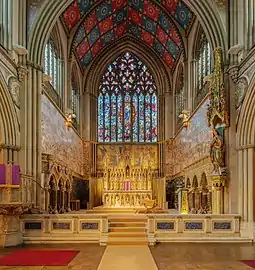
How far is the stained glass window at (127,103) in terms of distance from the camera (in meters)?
33.9

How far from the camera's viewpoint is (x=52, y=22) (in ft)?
58.9

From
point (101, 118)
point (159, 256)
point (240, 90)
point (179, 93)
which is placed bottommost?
point (159, 256)

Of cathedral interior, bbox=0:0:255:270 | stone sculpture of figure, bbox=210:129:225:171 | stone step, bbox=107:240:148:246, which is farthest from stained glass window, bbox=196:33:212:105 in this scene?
stone step, bbox=107:240:148:246

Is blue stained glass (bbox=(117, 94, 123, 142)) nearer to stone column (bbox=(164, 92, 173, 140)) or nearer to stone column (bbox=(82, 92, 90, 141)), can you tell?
stone column (bbox=(82, 92, 90, 141))

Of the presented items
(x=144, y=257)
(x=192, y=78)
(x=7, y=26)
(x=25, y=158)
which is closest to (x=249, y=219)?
(x=144, y=257)

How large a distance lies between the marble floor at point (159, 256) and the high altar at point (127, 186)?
12041 mm

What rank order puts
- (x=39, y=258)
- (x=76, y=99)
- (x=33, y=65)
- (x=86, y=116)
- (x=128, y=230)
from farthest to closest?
(x=86, y=116), (x=76, y=99), (x=33, y=65), (x=128, y=230), (x=39, y=258)

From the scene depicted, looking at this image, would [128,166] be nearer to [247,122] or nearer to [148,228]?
[148,228]

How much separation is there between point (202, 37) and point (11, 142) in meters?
11.5

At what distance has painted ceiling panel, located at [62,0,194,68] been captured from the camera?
1010 inches

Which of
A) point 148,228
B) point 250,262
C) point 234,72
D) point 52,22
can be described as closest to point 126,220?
point 148,228

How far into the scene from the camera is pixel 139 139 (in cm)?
3394

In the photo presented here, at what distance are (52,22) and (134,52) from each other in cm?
1561

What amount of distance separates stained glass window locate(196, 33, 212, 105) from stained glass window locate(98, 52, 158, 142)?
973 cm
